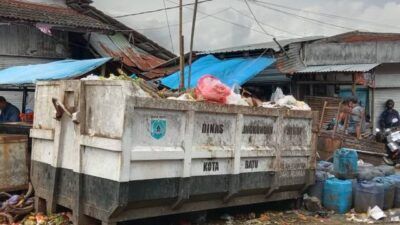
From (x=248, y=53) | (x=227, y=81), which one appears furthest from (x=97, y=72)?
(x=248, y=53)

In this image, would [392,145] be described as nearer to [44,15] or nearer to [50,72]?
[50,72]

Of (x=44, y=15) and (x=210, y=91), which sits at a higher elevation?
(x=44, y=15)

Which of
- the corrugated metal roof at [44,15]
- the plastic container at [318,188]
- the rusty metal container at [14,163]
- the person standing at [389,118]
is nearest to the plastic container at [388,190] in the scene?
the plastic container at [318,188]

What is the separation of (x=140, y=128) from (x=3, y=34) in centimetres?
1208

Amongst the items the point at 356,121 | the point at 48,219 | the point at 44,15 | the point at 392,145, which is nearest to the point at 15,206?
the point at 48,219

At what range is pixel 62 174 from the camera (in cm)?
586

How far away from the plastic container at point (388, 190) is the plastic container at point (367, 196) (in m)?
0.23

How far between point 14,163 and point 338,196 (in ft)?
15.1

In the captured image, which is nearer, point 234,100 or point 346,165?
point 234,100

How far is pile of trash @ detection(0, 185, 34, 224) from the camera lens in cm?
605

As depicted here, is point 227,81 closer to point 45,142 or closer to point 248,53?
point 248,53

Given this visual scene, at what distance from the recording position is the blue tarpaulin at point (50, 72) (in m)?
10.4

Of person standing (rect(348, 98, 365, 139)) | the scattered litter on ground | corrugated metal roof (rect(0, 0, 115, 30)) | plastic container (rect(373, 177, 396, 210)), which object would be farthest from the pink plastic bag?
corrugated metal roof (rect(0, 0, 115, 30))

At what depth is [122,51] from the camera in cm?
1808
